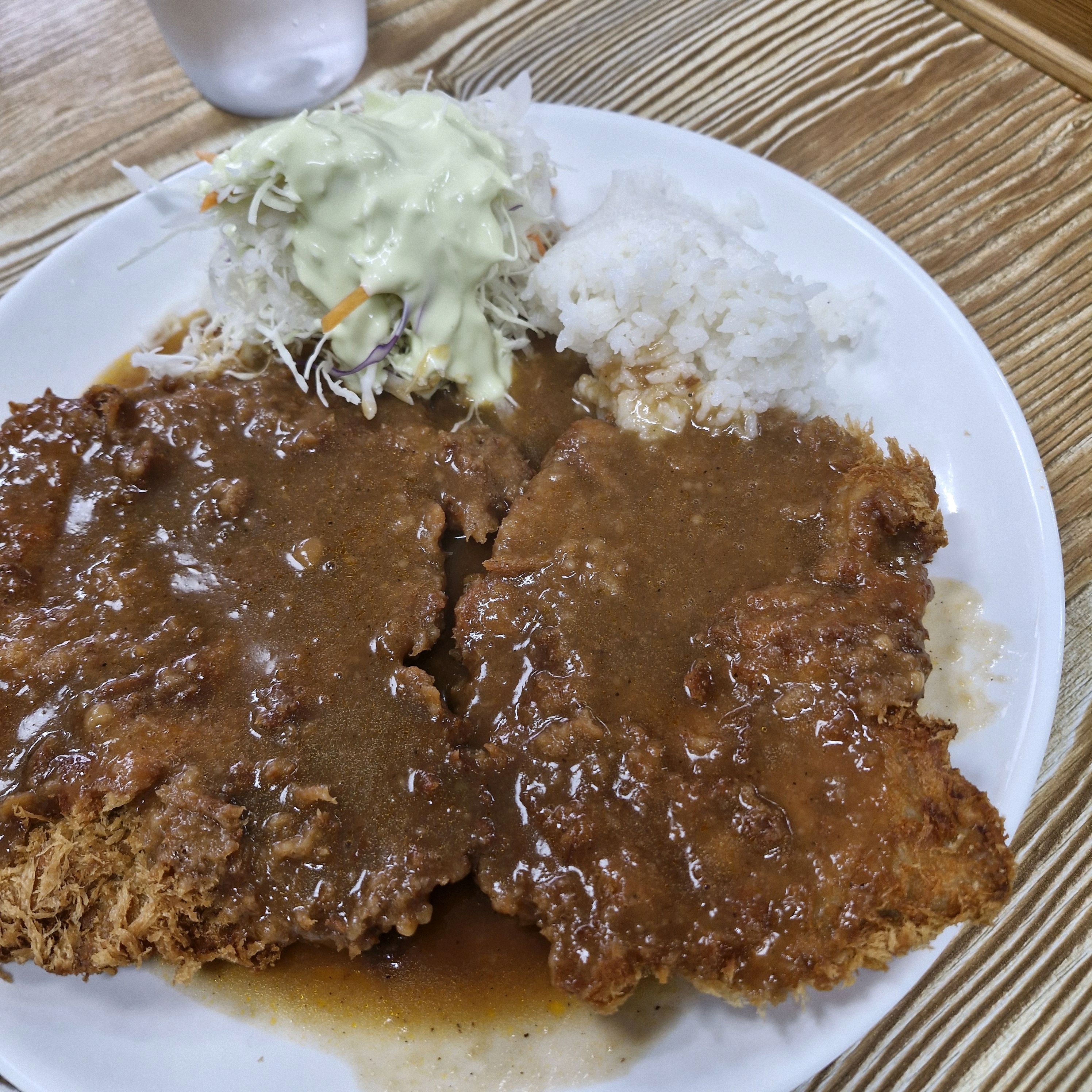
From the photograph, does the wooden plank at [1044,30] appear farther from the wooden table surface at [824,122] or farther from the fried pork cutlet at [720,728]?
the fried pork cutlet at [720,728]

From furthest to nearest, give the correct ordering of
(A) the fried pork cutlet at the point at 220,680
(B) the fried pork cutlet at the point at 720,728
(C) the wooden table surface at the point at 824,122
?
(C) the wooden table surface at the point at 824,122
(A) the fried pork cutlet at the point at 220,680
(B) the fried pork cutlet at the point at 720,728

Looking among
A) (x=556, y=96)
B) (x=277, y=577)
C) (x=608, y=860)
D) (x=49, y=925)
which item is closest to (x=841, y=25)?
(x=556, y=96)

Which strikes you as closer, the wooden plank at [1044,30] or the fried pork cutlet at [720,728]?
the fried pork cutlet at [720,728]

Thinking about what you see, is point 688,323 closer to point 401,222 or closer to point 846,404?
point 846,404

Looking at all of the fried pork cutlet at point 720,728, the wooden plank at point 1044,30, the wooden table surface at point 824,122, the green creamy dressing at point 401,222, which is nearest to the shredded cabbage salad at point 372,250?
the green creamy dressing at point 401,222

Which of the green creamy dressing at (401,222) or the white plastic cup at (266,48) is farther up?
the white plastic cup at (266,48)

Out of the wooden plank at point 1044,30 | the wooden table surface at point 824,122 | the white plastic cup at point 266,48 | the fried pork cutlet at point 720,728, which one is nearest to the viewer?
the fried pork cutlet at point 720,728

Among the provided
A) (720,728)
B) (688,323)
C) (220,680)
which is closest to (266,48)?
(688,323)
